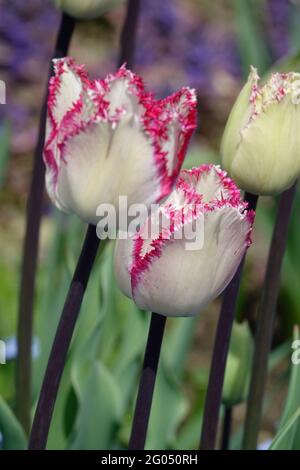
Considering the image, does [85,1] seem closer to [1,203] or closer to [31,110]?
[1,203]

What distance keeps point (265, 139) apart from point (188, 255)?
135 millimetres

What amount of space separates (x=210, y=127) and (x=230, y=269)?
2433 millimetres

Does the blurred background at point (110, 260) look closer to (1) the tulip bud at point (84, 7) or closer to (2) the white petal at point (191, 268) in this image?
(1) the tulip bud at point (84, 7)

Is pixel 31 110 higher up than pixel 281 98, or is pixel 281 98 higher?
pixel 31 110

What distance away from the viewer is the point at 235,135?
2.67 feet

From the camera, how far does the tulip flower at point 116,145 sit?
0.70 meters

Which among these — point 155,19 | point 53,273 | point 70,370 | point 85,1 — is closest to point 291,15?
point 53,273

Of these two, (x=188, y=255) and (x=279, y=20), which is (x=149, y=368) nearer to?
(x=188, y=255)

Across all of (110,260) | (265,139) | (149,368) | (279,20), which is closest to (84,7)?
(265,139)

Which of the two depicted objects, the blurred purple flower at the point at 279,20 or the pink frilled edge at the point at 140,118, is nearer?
the pink frilled edge at the point at 140,118

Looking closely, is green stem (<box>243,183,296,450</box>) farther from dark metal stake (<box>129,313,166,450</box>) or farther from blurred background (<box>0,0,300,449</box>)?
dark metal stake (<box>129,313,166,450</box>)

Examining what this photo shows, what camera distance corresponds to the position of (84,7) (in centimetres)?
100

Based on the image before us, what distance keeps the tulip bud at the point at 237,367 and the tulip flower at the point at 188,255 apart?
44 centimetres

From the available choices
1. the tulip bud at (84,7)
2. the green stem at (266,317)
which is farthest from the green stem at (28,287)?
the green stem at (266,317)
